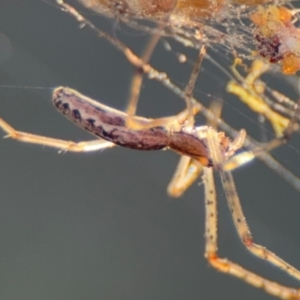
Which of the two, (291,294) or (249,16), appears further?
(291,294)

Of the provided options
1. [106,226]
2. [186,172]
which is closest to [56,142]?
[186,172]

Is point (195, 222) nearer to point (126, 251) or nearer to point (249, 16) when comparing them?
point (126, 251)

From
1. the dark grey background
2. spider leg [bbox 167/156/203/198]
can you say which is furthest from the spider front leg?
the dark grey background

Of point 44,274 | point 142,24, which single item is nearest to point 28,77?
point 44,274

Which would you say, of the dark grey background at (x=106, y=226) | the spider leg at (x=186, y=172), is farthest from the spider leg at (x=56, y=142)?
the dark grey background at (x=106, y=226)

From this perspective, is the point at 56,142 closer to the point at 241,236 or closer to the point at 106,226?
the point at 241,236

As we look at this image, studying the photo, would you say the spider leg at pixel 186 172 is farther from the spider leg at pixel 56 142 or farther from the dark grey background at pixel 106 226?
the dark grey background at pixel 106 226

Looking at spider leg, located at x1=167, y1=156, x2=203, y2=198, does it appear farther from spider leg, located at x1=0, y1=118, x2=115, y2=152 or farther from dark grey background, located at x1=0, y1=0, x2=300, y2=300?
dark grey background, located at x1=0, y1=0, x2=300, y2=300

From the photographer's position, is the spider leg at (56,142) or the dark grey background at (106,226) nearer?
the spider leg at (56,142)
